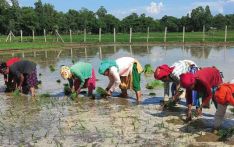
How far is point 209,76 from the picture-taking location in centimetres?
909

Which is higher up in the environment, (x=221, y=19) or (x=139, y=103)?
(x=221, y=19)

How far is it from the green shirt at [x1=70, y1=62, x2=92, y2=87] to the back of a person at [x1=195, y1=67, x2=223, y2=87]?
3.75m

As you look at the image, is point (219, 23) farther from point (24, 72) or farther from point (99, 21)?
point (24, 72)

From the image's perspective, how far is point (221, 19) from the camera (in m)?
88.8

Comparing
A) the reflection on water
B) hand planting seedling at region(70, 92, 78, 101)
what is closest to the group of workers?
hand planting seedling at region(70, 92, 78, 101)

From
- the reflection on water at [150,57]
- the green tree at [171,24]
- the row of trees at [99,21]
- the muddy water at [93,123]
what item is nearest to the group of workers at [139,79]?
the muddy water at [93,123]

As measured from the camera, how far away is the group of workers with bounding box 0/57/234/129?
8453mm

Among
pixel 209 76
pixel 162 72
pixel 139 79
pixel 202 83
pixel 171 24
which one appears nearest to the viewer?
pixel 202 83

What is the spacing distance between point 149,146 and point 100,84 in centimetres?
763

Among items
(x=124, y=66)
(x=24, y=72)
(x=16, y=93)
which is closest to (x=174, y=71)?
→ (x=124, y=66)

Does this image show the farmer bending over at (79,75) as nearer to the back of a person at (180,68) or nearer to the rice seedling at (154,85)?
the rice seedling at (154,85)

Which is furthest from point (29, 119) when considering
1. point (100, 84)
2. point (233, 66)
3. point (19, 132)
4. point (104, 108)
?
point (233, 66)

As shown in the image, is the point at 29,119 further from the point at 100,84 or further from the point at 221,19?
the point at 221,19

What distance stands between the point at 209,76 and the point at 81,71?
4.05 metres
